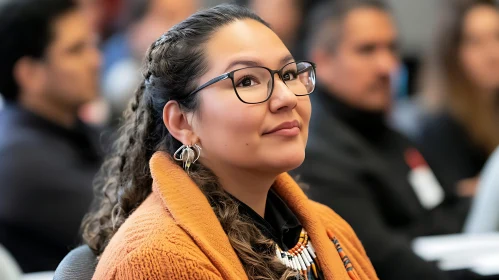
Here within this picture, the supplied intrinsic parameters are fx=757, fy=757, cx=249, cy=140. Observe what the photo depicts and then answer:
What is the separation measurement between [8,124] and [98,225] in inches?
51.5

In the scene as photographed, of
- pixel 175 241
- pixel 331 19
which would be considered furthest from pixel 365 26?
pixel 175 241

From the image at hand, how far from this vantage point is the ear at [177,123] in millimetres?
1448

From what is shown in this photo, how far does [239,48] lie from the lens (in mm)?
1414

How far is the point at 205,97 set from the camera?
1.41 metres

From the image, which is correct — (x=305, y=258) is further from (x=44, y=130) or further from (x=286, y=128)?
(x=44, y=130)

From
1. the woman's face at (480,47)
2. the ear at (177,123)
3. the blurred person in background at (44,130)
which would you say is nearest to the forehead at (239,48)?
the ear at (177,123)

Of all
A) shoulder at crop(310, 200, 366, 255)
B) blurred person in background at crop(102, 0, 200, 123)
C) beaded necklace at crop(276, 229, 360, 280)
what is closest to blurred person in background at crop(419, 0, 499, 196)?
blurred person in background at crop(102, 0, 200, 123)

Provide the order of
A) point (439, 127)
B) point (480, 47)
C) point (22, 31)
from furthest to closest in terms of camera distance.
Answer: point (480, 47)
point (439, 127)
point (22, 31)

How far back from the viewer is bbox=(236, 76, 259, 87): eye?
→ 140 cm

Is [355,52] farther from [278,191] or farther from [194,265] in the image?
[194,265]

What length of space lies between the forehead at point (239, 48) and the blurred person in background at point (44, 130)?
1.32m

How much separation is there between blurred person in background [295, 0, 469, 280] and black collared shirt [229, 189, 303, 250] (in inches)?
36.8

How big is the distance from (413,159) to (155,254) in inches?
80.8

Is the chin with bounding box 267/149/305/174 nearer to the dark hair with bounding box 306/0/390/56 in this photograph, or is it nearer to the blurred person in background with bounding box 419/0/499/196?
the dark hair with bounding box 306/0/390/56
